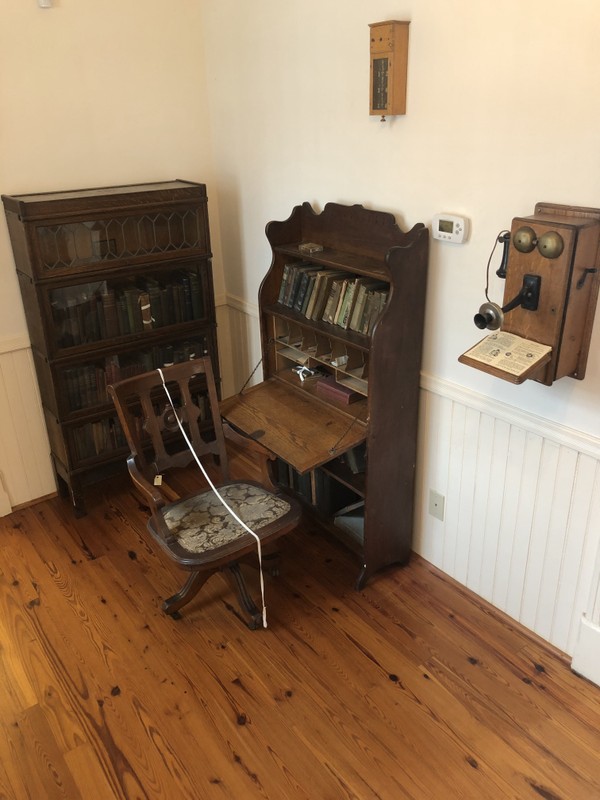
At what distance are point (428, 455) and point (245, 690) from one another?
1.12m

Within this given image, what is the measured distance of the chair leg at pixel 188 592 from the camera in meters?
2.45

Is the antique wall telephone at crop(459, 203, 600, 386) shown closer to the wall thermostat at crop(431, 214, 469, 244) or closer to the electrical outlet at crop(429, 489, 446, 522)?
the wall thermostat at crop(431, 214, 469, 244)

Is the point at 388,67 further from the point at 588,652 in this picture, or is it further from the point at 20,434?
the point at 20,434

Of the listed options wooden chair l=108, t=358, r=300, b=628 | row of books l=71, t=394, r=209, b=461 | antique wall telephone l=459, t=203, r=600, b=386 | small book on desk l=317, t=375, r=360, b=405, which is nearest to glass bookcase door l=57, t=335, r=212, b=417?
row of books l=71, t=394, r=209, b=461

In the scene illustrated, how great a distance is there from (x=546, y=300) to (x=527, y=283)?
0.23ft

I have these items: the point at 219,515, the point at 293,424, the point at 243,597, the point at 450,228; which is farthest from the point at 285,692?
the point at 450,228

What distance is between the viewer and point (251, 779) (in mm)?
1913

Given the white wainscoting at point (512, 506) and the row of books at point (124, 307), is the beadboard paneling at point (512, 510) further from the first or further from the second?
the row of books at point (124, 307)

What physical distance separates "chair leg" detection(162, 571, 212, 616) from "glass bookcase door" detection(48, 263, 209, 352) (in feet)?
3.98

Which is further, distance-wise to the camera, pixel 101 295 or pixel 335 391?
pixel 101 295

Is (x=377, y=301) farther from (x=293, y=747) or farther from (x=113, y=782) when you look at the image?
(x=113, y=782)

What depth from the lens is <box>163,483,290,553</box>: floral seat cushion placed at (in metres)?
2.31

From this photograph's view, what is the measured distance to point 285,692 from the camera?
219 centimetres

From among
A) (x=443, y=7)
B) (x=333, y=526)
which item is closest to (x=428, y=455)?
(x=333, y=526)
